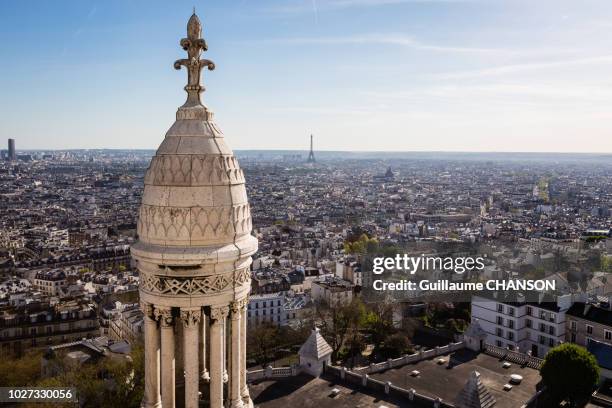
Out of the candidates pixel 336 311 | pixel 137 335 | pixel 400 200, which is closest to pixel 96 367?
pixel 137 335

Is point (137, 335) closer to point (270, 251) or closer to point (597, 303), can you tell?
point (597, 303)

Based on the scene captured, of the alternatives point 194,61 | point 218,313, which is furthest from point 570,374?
point 194,61

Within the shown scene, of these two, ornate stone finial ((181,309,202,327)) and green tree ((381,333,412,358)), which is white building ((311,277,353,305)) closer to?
green tree ((381,333,412,358))

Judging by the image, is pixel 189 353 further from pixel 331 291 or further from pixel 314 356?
pixel 331 291

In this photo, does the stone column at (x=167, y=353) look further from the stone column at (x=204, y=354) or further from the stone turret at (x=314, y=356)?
the stone turret at (x=314, y=356)

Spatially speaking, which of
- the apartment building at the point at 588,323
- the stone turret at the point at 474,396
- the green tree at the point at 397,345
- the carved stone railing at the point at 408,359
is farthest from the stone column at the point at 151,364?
the apartment building at the point at 588,323

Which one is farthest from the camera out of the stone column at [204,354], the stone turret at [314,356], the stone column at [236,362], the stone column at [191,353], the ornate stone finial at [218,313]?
the stone turret at [314,356]
